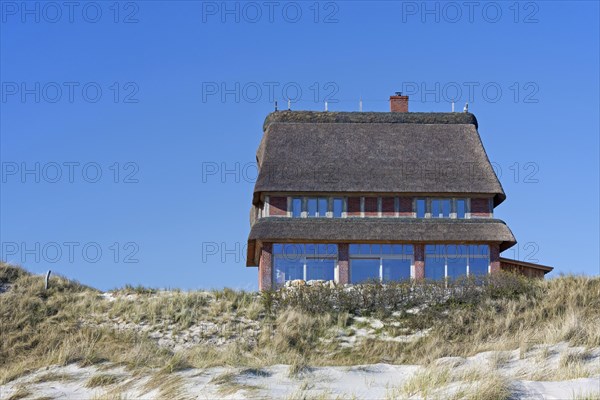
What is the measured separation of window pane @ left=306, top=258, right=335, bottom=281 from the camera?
37688 mm

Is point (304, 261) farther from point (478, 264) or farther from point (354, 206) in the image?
point (478, 264)

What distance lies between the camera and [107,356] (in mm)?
21938

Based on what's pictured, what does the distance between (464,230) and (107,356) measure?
Answer: 1980 centimetres

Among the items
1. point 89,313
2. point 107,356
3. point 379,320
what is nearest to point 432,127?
point 379,320

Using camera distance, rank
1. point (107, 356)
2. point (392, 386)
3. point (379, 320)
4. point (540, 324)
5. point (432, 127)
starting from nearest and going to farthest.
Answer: point (392, 386) → point (107, 356) → point (540, 324) → point (379, 320) → point (432, 127)

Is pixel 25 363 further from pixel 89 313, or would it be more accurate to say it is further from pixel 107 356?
pixel 89 313

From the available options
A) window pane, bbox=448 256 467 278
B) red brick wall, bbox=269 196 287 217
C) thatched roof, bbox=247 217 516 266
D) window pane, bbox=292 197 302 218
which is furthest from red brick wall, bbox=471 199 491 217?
red brick wall, bbox=269 196 287 217

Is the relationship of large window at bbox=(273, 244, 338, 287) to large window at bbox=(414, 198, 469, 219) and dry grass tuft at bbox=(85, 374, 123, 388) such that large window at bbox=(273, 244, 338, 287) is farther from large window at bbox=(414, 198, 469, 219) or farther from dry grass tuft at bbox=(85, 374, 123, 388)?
dry grass tuft at bbox=(85, 374, 123, 388)

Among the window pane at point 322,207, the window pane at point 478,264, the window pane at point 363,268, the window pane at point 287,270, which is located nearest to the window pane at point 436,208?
the window pane at point 478,264

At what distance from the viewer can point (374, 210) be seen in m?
39.1

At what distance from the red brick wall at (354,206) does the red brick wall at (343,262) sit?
153 centimetres

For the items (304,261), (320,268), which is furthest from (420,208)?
A: (304,261)

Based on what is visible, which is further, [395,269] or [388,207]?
[388,207]

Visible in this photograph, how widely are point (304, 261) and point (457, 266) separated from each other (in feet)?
20.3
